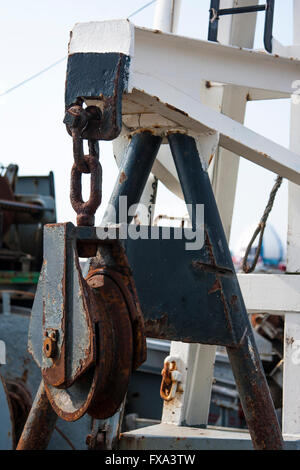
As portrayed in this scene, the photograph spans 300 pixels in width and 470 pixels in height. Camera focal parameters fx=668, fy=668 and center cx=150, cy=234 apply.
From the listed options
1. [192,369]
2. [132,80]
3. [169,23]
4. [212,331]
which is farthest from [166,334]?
[169,23]

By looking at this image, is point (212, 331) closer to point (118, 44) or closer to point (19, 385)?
point (118, 44)

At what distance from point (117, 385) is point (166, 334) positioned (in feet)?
1.93

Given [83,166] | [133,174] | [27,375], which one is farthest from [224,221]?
[27,375]

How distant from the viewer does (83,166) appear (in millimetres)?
1950

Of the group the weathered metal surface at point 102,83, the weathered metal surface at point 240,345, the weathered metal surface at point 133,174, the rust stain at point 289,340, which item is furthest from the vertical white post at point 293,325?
the weathered metal surface at point 102,83

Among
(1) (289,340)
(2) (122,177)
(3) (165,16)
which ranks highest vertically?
(3) (165,16)

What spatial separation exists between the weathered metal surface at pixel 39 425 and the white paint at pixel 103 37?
1241 millimetres

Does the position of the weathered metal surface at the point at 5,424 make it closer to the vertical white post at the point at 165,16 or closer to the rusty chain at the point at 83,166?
the vertical white post at the point at 165,16

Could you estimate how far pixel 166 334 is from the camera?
2477 mm

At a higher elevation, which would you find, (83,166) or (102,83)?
(102,83)

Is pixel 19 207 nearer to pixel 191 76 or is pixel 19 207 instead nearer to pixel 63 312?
pixel 191 76

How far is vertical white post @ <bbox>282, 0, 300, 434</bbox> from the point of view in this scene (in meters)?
3.42

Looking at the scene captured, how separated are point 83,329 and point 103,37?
1126 millimetres

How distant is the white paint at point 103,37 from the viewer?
2.38 meters
